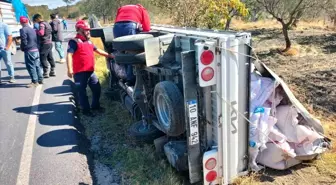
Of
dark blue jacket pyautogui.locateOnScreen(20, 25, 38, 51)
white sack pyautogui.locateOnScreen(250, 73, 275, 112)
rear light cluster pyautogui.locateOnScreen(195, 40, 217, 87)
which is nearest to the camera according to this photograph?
rear light cluster pyautogui.locateOnScreen(195, 40, 217, 87)

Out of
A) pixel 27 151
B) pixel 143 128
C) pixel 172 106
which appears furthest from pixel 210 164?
pixel 27 151

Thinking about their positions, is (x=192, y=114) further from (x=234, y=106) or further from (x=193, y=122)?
(x=234, y=106)

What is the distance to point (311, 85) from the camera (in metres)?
7.11

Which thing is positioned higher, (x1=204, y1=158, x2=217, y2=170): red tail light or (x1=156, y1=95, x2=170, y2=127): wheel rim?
(x1=156, y1=95, x2=170, y2=127): wheel rim

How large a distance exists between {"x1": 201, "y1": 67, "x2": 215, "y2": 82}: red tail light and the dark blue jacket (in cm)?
584

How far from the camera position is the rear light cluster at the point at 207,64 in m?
2.83

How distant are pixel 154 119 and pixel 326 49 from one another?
1055 cm

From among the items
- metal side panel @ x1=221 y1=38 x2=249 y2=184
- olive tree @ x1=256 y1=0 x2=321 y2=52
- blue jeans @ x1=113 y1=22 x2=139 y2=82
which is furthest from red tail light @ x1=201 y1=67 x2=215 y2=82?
olive tree @ x1=256 y1=0 x2=321 y2=52

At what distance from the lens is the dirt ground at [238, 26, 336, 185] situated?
345cm

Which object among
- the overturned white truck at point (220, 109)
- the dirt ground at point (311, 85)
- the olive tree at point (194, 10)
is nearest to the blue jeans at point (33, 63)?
the overturned white truck at point (220, 109)


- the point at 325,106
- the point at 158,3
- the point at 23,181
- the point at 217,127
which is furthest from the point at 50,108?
the point at 158,3

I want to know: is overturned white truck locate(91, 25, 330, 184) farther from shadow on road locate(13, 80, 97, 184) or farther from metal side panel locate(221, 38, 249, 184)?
shadow on road locate(13, 80, 97, 184)

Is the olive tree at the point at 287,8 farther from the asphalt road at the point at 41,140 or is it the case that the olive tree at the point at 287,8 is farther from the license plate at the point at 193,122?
the license plate at the point at 193,122

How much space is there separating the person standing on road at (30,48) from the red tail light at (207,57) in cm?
583
